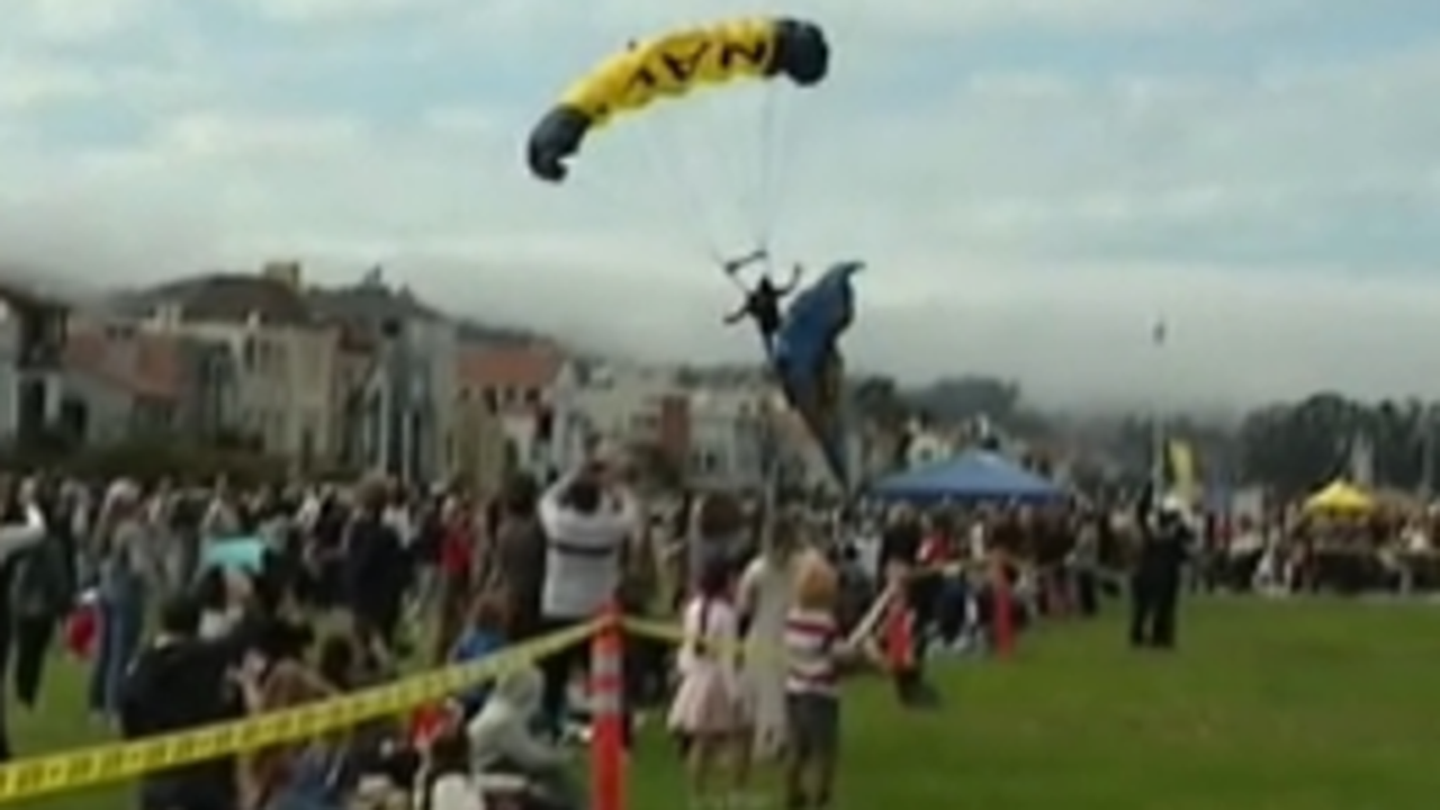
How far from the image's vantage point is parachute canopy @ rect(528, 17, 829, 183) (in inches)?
1145

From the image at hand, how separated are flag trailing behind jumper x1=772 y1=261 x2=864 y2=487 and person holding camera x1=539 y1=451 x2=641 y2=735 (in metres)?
16.5

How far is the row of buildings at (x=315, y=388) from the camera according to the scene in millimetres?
153875

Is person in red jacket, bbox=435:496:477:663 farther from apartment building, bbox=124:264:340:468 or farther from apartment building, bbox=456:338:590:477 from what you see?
apartment building, bbox=124:264:340:468

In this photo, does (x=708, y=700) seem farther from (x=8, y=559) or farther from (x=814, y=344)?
(x=814, y=344)

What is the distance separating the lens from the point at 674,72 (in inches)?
1163

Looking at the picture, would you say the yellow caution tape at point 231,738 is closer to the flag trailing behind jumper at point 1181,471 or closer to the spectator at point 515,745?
the spectator at point 515,745

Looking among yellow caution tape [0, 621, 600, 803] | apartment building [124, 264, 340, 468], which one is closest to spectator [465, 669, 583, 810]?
yellow caution tape [0, 621, 600, 803]

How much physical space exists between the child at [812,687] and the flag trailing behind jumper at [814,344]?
17.4 m

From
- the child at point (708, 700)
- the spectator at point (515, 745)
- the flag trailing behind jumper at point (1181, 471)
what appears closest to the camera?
the spectator at point (515, 745)

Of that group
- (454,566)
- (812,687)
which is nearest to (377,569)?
(454,566)

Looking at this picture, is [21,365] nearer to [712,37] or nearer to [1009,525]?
[1009,525]

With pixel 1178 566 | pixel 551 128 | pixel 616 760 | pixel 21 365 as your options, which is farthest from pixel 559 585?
pixel 21 365

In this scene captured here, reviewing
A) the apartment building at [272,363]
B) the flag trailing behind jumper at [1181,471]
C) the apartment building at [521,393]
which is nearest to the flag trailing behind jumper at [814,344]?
the flag trailing behind jumper at [1181,471]

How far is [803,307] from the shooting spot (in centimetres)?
4156
